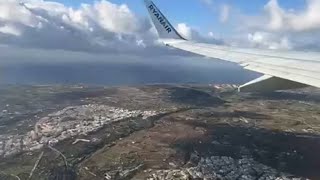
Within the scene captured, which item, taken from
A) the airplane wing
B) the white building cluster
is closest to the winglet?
the airplane wing

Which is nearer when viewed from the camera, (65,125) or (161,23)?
(161,23)

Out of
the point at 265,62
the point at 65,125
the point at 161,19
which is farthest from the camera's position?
the point at 65,125

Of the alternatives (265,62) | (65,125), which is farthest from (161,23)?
(65,125)

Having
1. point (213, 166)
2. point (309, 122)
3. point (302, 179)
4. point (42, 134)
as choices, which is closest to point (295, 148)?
point (302, 179)

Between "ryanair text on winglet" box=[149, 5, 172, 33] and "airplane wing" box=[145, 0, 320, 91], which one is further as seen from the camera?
"ryanair text on winglet" box=[149, 5, 172, 33]

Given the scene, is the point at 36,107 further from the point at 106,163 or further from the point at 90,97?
the point at 106,163

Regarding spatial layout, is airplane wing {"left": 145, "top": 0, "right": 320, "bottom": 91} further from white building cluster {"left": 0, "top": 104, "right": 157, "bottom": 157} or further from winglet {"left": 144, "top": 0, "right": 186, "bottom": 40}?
white building cluster {"left": 0, "top": 104, "right": 157, "bottom": 157}

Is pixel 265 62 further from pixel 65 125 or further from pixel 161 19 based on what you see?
pixel 65 125
